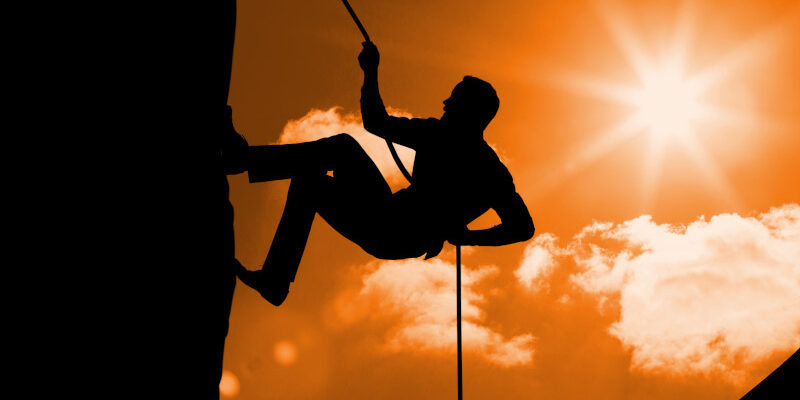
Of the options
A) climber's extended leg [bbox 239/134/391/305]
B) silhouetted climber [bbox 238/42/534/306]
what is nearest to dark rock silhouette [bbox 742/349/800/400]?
silhouetted climber [bbox 238/42/534/306]

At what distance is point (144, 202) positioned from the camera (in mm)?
3744

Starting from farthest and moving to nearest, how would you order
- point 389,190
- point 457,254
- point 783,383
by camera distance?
point 457,254 → point 389,190 → point 783,383

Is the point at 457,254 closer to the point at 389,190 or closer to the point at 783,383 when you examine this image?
the point at 389,190

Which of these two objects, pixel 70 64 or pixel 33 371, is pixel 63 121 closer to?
pixel 70 64

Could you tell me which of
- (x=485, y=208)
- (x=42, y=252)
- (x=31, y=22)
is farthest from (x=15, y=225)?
(x=485, y=208)

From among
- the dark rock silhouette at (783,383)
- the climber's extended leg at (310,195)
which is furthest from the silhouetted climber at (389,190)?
the dark rock silhouette at (783,383)

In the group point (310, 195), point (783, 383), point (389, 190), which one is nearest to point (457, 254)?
point (389, 190)

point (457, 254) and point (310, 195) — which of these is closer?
point (310, 195)

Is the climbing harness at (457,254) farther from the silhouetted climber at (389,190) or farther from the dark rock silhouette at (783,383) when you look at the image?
the dark rock silhouette at (783,383)

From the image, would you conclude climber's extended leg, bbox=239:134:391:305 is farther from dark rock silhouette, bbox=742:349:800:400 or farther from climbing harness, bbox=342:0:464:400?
dark rock silhouette, bbox=742:349:800:400

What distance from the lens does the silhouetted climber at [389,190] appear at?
16.0 ft

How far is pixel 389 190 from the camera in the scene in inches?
208

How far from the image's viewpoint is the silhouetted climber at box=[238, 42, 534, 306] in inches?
192

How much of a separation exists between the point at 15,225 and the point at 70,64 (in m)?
0.85
